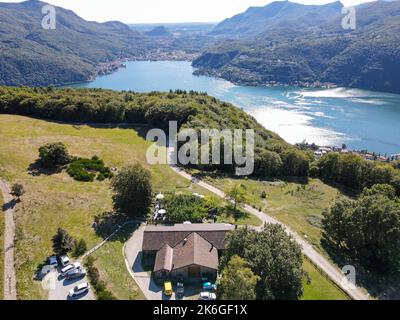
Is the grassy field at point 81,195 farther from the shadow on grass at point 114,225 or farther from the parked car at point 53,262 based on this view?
the parked car at point 53,262

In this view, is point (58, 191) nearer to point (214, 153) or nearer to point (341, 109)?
point (214, 153)

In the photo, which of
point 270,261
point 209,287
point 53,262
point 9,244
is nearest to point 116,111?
point 9,244

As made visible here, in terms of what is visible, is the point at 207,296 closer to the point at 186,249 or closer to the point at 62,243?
the point at 186,249

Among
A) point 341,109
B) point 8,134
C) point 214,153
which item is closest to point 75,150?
point 8,134

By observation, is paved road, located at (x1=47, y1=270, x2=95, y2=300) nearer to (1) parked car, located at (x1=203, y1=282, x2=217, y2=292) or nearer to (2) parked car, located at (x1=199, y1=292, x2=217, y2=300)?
(2) parked car, located at (x1=199, y1=292, x2=217, y2=300)

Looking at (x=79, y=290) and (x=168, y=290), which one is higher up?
(x=79, y=290)

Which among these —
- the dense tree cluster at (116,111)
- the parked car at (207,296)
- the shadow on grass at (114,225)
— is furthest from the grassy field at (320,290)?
the dense tree cluster at (116,111)
